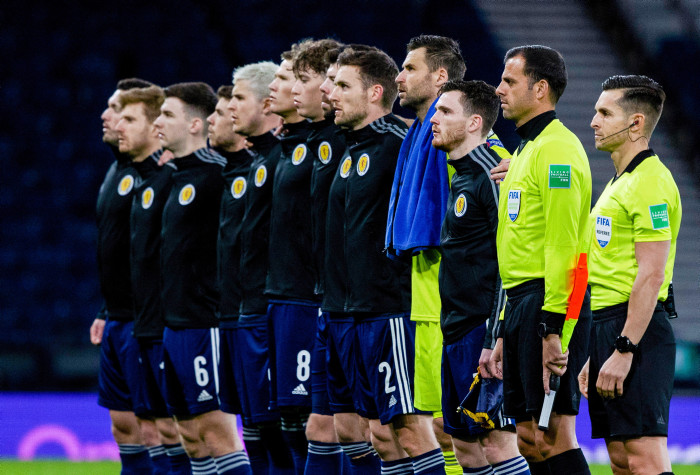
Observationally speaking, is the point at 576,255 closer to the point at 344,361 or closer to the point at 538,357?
the point at 538,357

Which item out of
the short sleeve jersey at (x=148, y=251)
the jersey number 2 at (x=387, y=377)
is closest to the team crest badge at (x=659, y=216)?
the jersey number 2 at (x=387, y=377)

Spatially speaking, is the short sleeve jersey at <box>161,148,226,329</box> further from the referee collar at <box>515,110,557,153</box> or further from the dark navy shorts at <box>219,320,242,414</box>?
the referee collar at <box>515,110,557,153</box>

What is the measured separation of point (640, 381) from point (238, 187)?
2559 mm

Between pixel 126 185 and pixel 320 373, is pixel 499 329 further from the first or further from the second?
pixel 126 185

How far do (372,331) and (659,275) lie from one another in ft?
4.16

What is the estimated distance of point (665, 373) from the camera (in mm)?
3977

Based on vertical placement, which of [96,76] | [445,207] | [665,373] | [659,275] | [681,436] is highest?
[96,76]

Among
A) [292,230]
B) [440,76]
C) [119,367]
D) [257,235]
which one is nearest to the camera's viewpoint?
[440,76]

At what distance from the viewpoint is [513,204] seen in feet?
13.1

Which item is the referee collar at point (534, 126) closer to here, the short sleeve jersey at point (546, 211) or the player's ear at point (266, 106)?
the short sleeve jersey at point (546, 211)

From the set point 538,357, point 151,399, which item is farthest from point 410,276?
point 151,399

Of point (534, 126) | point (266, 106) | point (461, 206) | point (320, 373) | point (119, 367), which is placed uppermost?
point (266, 106)

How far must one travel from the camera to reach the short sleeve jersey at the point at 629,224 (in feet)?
13.0

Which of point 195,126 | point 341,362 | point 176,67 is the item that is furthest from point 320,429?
point 176,67
